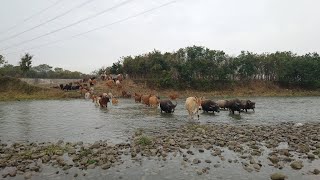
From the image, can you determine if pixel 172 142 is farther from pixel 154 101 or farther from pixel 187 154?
pixel 154 101

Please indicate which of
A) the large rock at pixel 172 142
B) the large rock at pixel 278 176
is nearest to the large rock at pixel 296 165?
the large rock at pixel 278 176

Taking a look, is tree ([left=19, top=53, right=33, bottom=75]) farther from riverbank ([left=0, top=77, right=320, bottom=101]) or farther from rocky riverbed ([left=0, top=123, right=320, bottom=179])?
rocky riverbed ([left=0, top=123, right=320, bottom=179])

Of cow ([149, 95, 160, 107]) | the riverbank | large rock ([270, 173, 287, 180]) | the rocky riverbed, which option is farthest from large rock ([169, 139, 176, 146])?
the riverbank

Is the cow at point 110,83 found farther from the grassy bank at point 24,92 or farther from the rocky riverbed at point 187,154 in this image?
the rocky riverbed at point 187,154

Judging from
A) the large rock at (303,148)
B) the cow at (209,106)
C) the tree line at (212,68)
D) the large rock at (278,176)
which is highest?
the tree line at (212,68)

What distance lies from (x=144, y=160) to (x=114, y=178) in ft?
8.27

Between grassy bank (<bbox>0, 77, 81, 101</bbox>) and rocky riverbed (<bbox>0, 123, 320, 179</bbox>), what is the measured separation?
146 ft

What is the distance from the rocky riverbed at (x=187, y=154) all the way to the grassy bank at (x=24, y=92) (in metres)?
44.6

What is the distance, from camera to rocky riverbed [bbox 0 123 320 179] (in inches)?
537

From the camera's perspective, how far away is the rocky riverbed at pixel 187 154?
13641 millimetres

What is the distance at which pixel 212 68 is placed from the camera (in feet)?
271

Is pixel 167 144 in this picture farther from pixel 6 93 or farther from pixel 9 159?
pixel 6 93

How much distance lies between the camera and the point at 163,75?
80.1 meters

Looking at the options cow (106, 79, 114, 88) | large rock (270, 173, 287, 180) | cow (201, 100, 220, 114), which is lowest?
large rock (270, 173, 287, 180)
